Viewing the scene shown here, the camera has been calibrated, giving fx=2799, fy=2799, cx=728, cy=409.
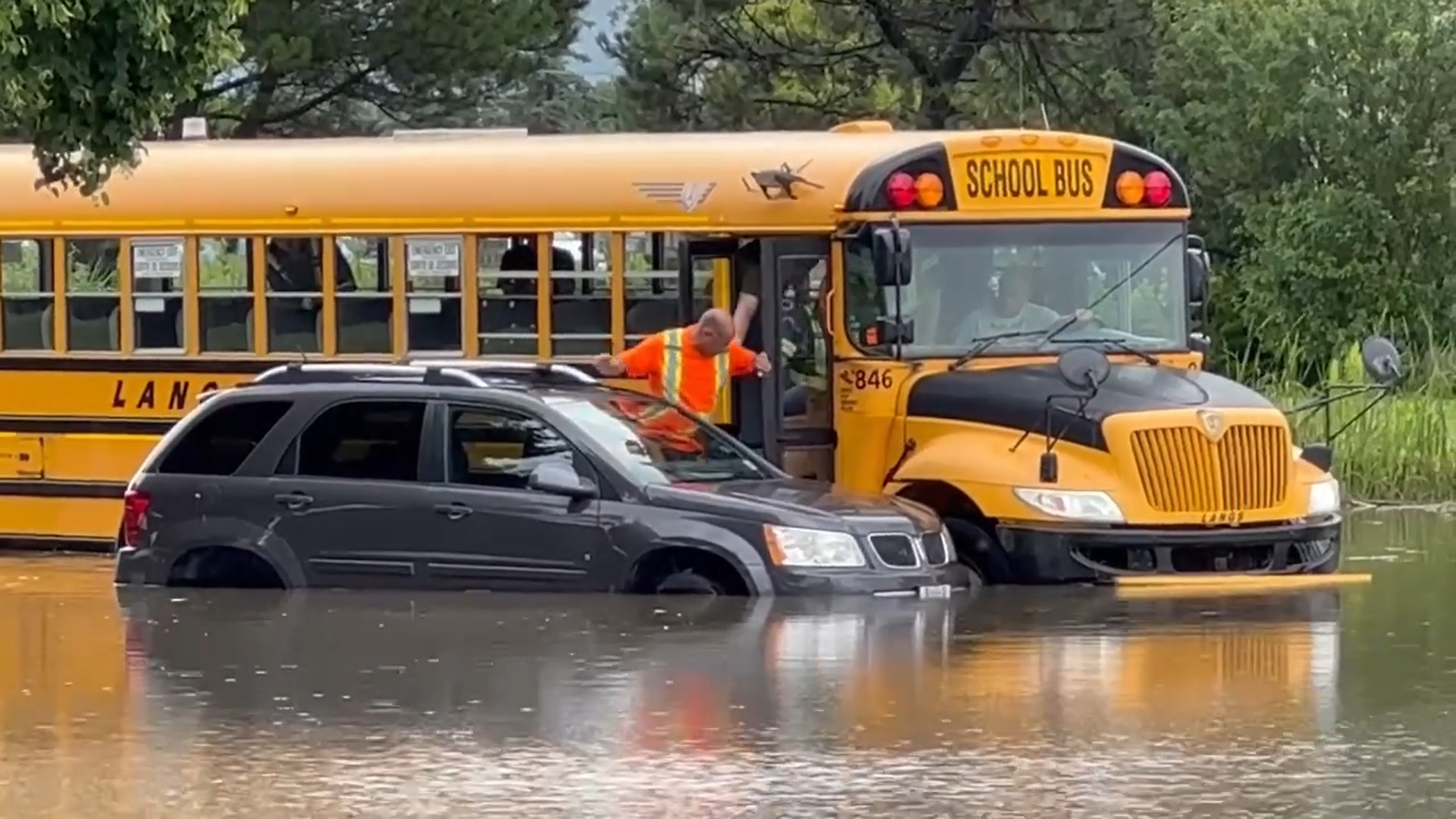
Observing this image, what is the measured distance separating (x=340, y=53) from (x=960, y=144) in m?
21.1

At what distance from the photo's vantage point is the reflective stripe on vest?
1588 cm

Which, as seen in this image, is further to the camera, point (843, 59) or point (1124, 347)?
point (843, 59)

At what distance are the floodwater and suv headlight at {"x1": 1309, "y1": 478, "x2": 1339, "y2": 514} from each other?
1.63 ft

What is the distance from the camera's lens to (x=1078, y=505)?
14.7 metres

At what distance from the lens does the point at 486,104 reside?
133 feet

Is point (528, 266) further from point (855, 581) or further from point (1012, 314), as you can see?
point (855, 581)

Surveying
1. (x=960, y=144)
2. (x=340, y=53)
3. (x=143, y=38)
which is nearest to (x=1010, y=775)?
(x=143, y=38)

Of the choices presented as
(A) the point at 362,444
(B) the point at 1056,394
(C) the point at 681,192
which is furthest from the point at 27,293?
(B) the point at 1056,394

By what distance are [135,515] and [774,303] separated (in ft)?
12.9

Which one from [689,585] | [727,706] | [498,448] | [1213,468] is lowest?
[727,706]

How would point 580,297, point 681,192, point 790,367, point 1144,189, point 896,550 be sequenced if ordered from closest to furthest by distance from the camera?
point 896,550 → point 790,367 → point 1144,189 → point 681,192 → point 580,297

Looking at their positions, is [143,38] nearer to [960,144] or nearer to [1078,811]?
[960,144]

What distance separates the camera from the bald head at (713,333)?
15633mm

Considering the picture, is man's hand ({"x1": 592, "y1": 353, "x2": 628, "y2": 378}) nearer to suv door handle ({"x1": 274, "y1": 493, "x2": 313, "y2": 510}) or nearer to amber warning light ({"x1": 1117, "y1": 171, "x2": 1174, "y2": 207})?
suv door handle ({"x1": 274, "y1": 493, "x2": 313, "y2": 510})
